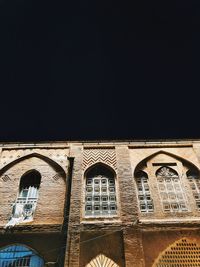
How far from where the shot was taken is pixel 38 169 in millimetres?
12055

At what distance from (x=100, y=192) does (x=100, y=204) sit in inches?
21.9

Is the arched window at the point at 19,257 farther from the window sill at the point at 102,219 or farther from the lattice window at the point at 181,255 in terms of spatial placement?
the lattice window at the point at 181,255

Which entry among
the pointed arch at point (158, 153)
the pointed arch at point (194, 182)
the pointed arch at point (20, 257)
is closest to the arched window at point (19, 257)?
the pointed arch at point (20, 257)

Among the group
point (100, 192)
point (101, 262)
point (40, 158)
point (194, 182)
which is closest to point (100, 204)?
point (100, 192)

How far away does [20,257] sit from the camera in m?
9.41

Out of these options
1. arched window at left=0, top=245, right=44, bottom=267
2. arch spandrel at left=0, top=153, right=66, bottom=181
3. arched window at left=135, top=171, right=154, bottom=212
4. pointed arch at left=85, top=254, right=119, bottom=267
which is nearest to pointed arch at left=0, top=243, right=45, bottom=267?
arched window at left=0, top=245, right=44, bottom=267

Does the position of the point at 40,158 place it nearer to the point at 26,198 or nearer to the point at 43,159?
the point at 43,159

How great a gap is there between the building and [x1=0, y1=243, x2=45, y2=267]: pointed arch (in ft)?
0.10

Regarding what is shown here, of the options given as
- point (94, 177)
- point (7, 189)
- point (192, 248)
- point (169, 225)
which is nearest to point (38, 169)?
point (7, 189)

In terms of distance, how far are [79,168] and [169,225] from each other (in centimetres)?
409

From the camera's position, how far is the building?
9.30 m

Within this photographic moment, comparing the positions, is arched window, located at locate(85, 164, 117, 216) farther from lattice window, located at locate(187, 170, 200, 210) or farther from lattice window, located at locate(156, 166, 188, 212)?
lattice window, located at locate(187, 170, 200, 210)

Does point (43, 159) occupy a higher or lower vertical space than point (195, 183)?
higher

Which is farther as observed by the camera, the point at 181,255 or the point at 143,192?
the point at 143,192
